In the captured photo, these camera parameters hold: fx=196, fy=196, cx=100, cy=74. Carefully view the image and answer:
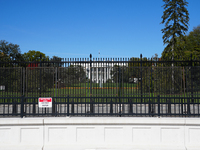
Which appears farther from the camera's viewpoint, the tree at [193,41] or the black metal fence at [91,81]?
the tree at [193,41]

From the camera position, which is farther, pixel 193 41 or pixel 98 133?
pixel 193 41

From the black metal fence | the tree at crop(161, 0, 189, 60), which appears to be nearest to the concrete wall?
the black metal fence

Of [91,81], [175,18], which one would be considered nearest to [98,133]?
A: [91,81]

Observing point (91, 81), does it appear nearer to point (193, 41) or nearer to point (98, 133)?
point (98, 133)

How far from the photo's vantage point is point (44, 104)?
748 centimetres

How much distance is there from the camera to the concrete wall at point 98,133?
22.8ft

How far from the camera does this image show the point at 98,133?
703 centimetres

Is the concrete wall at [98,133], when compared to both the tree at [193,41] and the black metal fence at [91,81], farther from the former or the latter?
the tree at [193,41]

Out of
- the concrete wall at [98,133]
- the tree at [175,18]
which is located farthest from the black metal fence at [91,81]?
the tree at [175,18]

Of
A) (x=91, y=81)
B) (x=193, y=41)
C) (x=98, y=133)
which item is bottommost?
(x=98, y=133)

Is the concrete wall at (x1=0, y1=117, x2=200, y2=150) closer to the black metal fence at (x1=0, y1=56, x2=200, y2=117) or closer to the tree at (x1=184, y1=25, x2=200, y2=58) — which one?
the black metal fence at (x1=0, y1=56, x2=200, y2=117)

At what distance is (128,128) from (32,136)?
3469mm

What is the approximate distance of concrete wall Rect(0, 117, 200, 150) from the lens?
6949 millimetres

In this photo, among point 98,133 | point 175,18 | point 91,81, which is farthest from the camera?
point 175,18
